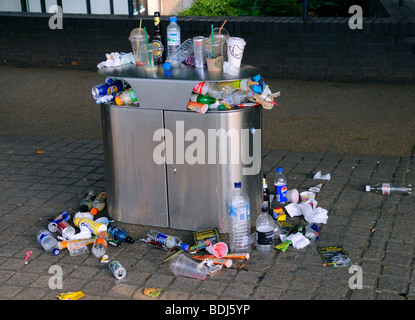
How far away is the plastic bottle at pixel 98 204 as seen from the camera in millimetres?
5477

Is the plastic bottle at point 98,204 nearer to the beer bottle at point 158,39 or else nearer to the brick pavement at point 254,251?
the brick pavement at point 254,251

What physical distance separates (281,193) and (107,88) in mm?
1739

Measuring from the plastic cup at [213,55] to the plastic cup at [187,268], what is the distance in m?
1.53

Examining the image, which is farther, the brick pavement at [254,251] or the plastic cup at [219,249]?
the plastic cup at [219,249]

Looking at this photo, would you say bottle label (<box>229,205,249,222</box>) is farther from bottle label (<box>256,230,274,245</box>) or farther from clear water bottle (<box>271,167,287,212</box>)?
clear water bottle (<box>271,167,287,212</box>)

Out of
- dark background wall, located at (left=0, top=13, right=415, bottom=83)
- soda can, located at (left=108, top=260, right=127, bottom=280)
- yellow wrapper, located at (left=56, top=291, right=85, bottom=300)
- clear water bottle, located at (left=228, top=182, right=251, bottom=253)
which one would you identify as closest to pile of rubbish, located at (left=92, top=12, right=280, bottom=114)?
clear water bottle, located at (left=228, top=182, right=251, bottom=253)

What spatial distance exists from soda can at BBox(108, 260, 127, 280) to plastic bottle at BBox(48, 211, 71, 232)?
2.91 ft

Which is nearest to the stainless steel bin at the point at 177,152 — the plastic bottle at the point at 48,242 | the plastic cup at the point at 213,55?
the plastic cup at the point at 213,55

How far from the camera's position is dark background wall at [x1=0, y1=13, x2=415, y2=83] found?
913 cm

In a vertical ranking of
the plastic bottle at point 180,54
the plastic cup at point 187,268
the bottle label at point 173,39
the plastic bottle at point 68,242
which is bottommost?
the plastic cup at point 187,268

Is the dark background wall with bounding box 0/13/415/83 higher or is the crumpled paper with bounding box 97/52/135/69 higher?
the crumpled paper with bounding box 97/52/135/69

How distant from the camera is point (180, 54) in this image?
521 centimetres
